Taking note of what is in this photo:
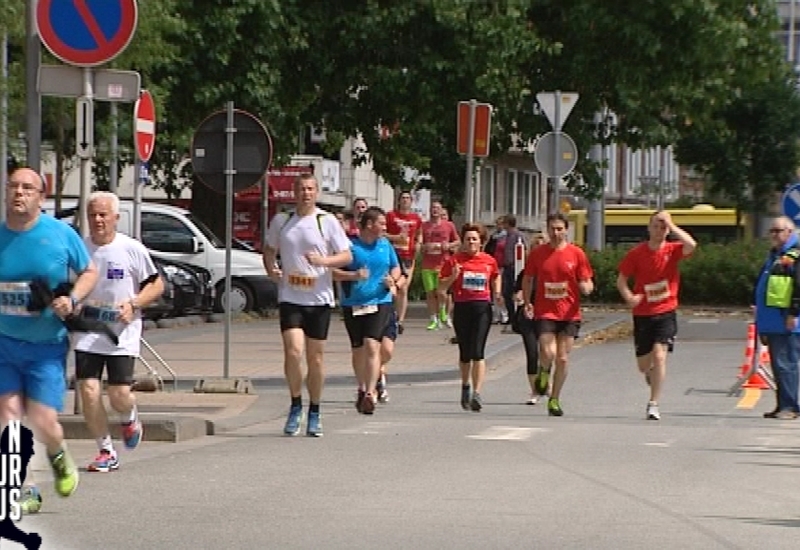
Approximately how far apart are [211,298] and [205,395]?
527 inches

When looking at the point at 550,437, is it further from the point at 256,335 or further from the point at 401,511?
the point at 256,335

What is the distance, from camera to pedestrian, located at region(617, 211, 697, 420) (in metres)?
18.0

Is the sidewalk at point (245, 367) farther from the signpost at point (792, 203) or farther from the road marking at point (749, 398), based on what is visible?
the signpost at point (792, 203)

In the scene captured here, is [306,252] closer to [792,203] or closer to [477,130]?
[477,130]

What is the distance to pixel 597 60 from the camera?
107ft

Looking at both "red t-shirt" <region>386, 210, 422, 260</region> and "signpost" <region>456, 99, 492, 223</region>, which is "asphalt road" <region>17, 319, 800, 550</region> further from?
"red t-shirt" <region>386, 210, 422, 260</region>

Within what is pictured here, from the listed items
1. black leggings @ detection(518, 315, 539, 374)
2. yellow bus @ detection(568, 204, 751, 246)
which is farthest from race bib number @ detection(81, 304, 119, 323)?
yellow bus @ detection(568, 204, 751, 246)

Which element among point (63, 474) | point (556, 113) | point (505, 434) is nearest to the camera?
point (63, 474)

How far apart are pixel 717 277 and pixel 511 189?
4668 cm

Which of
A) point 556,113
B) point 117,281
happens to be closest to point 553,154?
point 556,113

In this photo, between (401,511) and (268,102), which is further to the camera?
(268,102)

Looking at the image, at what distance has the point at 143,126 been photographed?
19.1 m

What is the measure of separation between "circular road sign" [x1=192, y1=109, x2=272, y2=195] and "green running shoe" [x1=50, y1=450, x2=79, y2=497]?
29.2ft

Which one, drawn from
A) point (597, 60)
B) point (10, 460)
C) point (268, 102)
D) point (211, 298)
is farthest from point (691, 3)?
point (10, 460)
